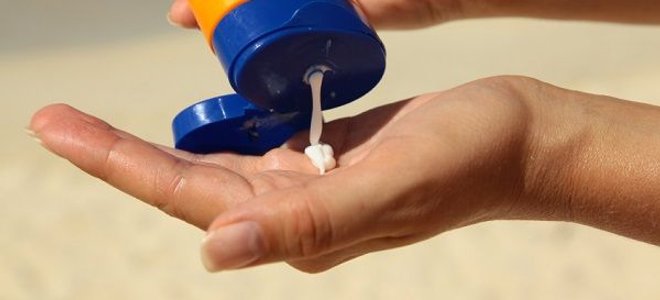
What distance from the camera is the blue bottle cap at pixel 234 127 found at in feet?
2.68

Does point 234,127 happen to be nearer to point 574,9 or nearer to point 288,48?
point 288,48

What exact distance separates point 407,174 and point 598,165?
0.19 metres

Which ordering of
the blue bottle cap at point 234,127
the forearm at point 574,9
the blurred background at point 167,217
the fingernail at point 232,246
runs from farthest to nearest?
the blurred background at point 167,217 → the forearm at point 574,9 → the blue bottle cap at point 234,127 → the fingernail at point 232,246

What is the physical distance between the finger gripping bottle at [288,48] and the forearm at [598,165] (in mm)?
146

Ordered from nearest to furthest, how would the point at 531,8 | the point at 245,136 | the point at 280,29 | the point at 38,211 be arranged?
the point at 280,29, the point at 245,136, the point at 531,8, the point at 38,211

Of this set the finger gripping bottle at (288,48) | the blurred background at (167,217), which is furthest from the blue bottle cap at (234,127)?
the blurred background at (167,217)

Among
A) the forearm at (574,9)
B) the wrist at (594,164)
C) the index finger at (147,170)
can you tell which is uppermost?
the forearm at (574,9)

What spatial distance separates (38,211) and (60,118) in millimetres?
710

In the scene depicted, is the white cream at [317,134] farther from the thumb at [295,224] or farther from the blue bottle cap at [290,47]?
the thumb at [295,224]

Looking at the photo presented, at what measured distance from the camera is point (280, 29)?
2.32 feet

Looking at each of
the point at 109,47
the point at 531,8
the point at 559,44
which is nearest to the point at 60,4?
the point at 109,47

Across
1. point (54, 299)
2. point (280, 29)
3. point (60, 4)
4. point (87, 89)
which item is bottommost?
point (54, 299)

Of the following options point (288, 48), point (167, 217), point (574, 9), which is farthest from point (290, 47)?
point (167, 217)

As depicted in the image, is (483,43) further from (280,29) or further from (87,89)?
(280,29)
